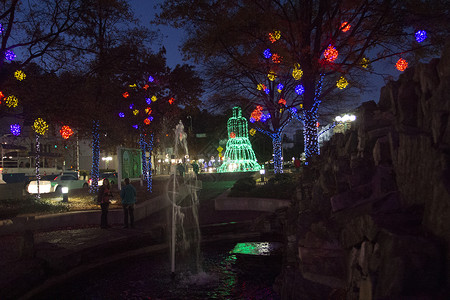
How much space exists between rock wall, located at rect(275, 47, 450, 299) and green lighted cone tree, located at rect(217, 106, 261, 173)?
86.7 ft

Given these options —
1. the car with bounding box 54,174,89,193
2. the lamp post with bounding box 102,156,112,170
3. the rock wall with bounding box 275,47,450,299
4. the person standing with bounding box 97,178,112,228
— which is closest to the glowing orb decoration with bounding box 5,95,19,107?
the person standing with bounding box 97,178,112,228

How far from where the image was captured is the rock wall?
3.79 metres

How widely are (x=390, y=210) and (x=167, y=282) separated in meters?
5.23

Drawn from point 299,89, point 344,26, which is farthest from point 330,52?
point 299,89

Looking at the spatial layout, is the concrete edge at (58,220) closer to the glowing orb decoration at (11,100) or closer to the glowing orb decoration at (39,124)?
the glowing orb decoration at (39,124)

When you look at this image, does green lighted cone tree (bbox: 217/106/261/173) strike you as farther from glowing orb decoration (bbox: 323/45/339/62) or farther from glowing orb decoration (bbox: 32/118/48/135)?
glowing orb decoration (bbox: 32/118/48/135)

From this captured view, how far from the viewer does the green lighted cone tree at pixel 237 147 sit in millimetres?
33594

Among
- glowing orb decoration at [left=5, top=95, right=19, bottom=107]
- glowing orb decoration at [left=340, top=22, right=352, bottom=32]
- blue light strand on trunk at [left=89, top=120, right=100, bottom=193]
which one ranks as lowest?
blue light strand on trunk at [left=89, top=120, right=100, bottom=193]

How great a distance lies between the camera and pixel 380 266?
13.1 ft

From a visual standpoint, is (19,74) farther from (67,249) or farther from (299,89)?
(299,89)

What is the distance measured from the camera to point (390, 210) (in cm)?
474

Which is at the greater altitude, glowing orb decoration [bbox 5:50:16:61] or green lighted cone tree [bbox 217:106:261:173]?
glowing orb decoration [bbox 5:50:16:61]

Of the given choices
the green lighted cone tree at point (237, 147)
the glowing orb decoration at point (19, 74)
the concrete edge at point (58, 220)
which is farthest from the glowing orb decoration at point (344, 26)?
the green lighted cone tree at point (237, 147)

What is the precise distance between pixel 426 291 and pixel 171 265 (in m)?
6.65
